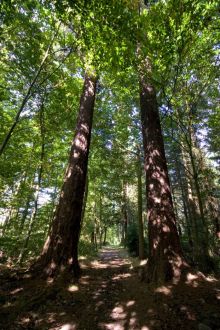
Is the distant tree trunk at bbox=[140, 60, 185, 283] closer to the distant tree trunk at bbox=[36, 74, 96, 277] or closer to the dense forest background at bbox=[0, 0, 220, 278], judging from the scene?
the dense forest background at bbox=[0, 0, 220, 278]

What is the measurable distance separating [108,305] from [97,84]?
10.4 meters

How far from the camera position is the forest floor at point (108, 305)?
11.5 feet

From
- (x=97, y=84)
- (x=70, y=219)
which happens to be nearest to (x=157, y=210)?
(x=70, y=219)

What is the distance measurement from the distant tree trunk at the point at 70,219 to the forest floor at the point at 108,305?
562 millimetres

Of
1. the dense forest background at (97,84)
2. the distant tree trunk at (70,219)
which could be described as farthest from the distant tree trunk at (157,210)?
the distant tree trunk at (70,219)

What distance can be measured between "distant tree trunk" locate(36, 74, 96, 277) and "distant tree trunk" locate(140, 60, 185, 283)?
2152mm

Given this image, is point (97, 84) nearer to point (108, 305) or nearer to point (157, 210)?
point (157, 210)

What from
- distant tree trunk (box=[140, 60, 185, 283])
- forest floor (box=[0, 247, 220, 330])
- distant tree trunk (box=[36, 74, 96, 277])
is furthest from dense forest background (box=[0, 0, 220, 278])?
forest floor (box=[0, 247, 220, 330])

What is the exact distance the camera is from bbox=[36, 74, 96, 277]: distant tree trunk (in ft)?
18.4

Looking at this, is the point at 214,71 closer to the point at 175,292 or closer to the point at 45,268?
the point at 175,292

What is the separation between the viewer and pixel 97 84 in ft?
37.6

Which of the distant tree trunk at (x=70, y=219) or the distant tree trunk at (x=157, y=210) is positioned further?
the distant tree trunk at (x=70, y=219)

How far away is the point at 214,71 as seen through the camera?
670cm

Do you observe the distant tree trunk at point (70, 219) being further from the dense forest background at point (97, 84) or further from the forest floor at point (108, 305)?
the dense forest background at point (97, 84)
